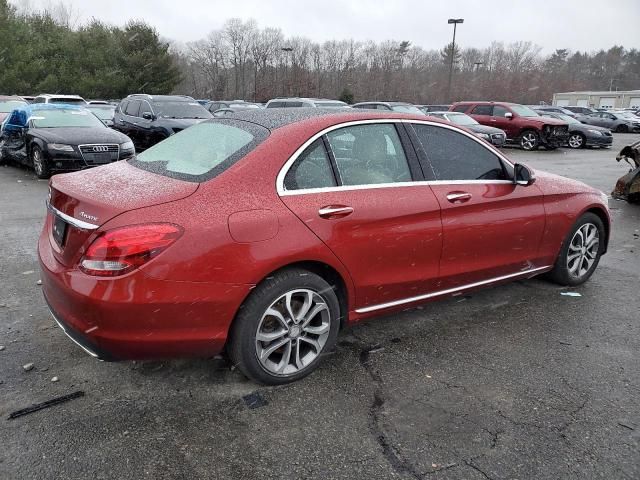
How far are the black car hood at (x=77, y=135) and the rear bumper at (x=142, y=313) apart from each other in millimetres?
8281

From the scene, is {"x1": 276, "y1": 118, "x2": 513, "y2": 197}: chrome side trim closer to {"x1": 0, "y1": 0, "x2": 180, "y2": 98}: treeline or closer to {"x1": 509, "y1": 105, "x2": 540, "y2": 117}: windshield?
{"x1": 509, "y1": 105, "x2": 540, "y2": 117}: windshield

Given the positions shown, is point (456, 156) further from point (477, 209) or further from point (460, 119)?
point (460, 119)

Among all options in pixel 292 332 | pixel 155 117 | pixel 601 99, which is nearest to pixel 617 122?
pixel 155 117

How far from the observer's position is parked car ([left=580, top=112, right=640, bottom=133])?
108ft

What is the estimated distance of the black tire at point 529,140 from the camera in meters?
19.9

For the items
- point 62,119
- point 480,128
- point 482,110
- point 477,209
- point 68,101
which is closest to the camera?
point 477,209

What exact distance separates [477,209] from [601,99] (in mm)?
85102

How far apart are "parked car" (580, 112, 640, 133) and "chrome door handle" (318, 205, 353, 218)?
112 ft

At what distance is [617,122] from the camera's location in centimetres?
3316

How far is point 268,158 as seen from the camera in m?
3.04

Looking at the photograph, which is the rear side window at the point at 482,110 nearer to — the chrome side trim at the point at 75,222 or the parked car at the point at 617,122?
the parked car at the point at 617,122

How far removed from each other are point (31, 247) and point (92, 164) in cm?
483

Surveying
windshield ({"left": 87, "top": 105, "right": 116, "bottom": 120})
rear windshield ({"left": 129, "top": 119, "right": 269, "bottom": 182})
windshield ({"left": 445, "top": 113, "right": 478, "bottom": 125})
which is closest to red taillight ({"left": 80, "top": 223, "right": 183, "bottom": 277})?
rear windshield ({"left": 129, "top": 119, "right": 269, "bottom": 182})

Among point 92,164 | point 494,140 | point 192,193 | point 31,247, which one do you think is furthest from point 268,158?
point 494,140
